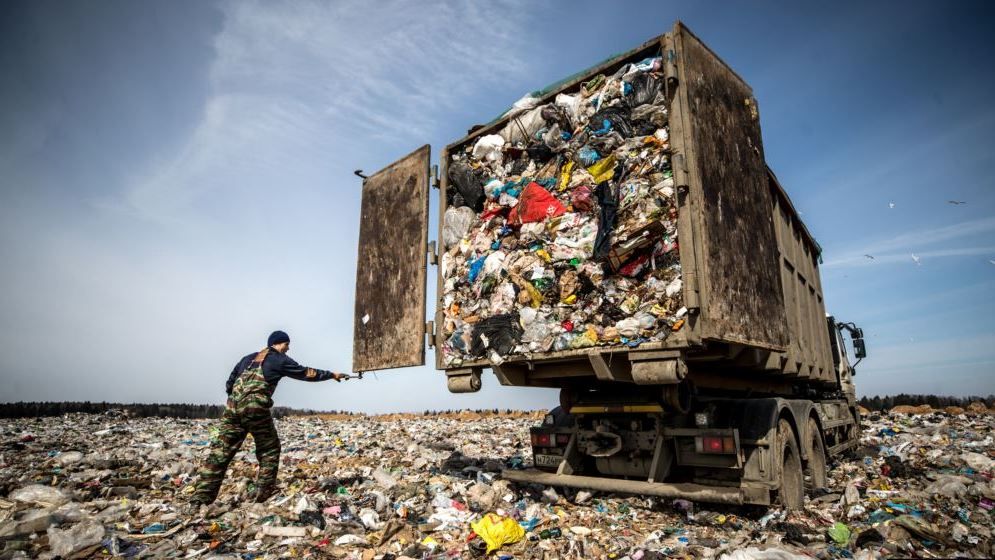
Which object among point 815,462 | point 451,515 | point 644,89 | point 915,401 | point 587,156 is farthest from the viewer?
point 915,401

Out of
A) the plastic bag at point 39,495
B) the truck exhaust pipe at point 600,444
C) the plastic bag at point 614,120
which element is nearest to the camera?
the plastic bag at point 614,120

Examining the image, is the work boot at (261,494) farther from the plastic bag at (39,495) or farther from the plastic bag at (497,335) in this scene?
the plastic bag at (497,335)

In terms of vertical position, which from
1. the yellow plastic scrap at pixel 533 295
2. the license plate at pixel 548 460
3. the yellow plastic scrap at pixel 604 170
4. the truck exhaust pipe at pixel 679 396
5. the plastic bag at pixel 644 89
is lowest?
the license plate at pixel 548 460

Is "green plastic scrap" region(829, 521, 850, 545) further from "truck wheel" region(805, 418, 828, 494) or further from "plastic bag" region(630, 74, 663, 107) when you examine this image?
"plastic bag" region(630, 74, 663, 107)

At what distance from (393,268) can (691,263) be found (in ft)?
9.88

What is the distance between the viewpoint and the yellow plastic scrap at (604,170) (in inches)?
145

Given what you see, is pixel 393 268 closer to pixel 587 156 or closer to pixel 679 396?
pixel 587 156

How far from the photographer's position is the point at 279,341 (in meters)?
5.14

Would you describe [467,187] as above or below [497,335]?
above

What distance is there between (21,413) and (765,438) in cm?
1627

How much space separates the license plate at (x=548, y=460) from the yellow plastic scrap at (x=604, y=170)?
2.59 meters

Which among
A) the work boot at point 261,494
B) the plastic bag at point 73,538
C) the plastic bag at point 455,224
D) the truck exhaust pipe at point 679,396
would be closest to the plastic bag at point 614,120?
the plastic bag at point 455,224

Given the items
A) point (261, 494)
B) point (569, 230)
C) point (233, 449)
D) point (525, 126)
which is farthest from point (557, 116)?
point (261, 494)

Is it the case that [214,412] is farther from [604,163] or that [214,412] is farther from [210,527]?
[604,163]
